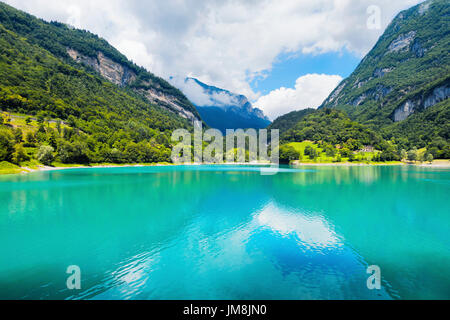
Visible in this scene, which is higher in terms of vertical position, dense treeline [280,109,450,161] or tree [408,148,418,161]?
dense treeline [280,109,450,161]

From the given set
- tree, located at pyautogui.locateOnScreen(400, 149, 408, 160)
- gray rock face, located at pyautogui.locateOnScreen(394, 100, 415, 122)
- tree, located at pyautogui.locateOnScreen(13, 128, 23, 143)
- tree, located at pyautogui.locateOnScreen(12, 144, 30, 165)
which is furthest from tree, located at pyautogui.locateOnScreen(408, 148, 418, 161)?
tree, located at pyautogui.locateOnScreen(13, 128, 23, 143)

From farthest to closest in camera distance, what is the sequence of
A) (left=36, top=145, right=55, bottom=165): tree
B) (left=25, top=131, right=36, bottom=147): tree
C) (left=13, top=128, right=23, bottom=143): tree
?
1. (left=25, top=131, right=36, bottom=147): tree
2. (left=13, top=128, right=23, bottom=143): tree
3. (left=36, top=145, right=55, bottom=165): tree

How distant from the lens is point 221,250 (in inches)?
487

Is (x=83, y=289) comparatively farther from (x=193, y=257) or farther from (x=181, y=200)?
(x=181, y=200)

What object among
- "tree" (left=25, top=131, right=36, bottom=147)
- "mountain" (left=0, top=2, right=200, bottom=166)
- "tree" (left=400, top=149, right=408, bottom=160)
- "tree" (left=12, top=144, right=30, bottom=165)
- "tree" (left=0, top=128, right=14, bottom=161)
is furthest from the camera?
"tree" (left=400, top=149, right=408, bottom=160)

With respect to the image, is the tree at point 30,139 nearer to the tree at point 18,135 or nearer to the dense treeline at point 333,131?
the tree at point 18,135

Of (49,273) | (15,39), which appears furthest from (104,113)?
(49,273)

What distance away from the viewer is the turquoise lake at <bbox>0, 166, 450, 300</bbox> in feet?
27.6

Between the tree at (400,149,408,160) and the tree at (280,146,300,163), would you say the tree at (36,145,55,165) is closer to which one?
the tree at (280,146,300,163)

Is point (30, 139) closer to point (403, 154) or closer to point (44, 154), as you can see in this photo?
point (44, 154)

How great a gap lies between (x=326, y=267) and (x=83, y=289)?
438 inches

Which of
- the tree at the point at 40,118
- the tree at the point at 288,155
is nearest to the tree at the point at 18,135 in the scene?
the tree at the point at 40,118

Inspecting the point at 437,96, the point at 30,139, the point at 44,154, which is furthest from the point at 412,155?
the point at 30,139

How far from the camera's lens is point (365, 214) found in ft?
67.5
